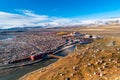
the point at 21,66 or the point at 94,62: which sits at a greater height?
the point at 94,62

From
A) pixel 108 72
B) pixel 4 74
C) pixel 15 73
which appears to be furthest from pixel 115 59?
pixel 4 74

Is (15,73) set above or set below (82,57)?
below

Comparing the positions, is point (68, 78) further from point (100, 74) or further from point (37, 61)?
point (37, 61)

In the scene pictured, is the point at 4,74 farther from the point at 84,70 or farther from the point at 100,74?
the point at 100,74

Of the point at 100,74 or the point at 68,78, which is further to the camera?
the point at 68,78

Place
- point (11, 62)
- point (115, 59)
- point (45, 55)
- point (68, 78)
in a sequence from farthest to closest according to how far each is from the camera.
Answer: point (45, 55) → point (11, 62) → point (115, 59) → point (68, 78)

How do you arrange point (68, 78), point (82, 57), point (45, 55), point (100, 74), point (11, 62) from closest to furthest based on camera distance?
point (100, 74), point (68, 78), point (82, 57), point (11, 62), point (45, 55)

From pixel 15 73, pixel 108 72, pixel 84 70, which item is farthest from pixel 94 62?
pixel 15 73

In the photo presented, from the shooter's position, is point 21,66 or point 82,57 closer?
point 82,57

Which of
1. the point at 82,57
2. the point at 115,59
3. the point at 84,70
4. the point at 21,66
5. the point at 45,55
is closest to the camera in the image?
the point at 84,70
